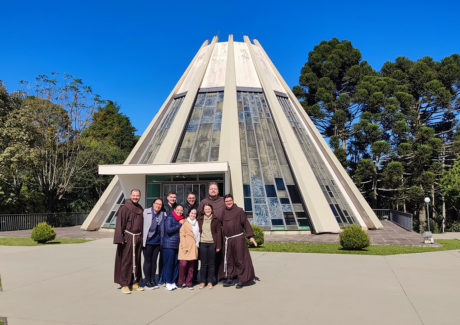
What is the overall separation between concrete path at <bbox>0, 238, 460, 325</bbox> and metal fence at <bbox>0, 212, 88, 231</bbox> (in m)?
14.7

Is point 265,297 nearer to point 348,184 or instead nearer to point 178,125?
point 178,125

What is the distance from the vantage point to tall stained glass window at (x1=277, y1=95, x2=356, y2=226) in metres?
19.1

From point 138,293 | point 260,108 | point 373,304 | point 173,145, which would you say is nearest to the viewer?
point 373,304

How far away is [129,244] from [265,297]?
2.82 m

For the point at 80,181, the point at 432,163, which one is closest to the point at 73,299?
the point at 80,181

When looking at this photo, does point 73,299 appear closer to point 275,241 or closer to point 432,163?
point 275,241

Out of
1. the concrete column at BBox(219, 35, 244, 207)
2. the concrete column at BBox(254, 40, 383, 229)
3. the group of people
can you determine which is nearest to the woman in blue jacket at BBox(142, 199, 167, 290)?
the group of people

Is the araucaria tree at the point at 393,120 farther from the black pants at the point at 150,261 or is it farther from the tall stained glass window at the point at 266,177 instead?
the black pants at the point at 150,261

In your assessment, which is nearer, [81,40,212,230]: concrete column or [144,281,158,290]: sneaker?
[144,281,158,290]: sneaker

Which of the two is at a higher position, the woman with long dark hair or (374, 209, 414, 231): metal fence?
the woman with long dark hair

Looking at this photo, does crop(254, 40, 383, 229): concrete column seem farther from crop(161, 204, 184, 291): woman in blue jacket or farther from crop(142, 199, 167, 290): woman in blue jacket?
crop(142, 199, 167, 290): woman in blue jacket

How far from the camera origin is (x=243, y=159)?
19438 millimetres

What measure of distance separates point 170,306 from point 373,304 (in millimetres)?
3289

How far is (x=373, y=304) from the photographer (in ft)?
19.0
